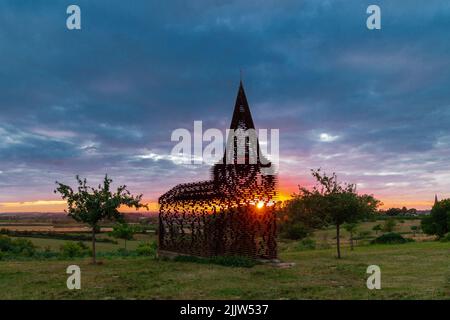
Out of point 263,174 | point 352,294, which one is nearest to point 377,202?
point 263,174

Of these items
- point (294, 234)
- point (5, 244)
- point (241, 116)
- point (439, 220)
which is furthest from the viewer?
point (439, 220)

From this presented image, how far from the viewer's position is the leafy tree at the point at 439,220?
52.3m

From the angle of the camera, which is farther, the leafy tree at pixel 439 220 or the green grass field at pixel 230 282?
the leafy tree at pixel 439 220

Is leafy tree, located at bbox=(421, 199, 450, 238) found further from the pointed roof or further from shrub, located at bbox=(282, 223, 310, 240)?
the pointed roof

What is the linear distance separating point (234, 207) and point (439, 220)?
4075 centimetres

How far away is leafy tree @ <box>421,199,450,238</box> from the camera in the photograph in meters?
52.3

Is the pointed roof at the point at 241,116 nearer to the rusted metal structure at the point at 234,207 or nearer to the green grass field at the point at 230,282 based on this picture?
the rusted metal structure at the point at 234,207

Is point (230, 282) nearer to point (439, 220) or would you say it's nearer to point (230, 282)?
point (230, 282)

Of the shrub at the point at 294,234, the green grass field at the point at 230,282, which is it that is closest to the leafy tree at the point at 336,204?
the green grass field at the point at 230,282

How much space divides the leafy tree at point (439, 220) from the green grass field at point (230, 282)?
105 feet

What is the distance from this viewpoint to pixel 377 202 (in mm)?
28531

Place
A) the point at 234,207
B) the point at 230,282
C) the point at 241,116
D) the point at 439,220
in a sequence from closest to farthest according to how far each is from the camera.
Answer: the point at 230,282
the point at 234,207
the point at 241,116
the point at 439,220

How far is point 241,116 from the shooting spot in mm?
26859

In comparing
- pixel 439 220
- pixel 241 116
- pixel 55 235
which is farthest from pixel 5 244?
pixel 439 220
